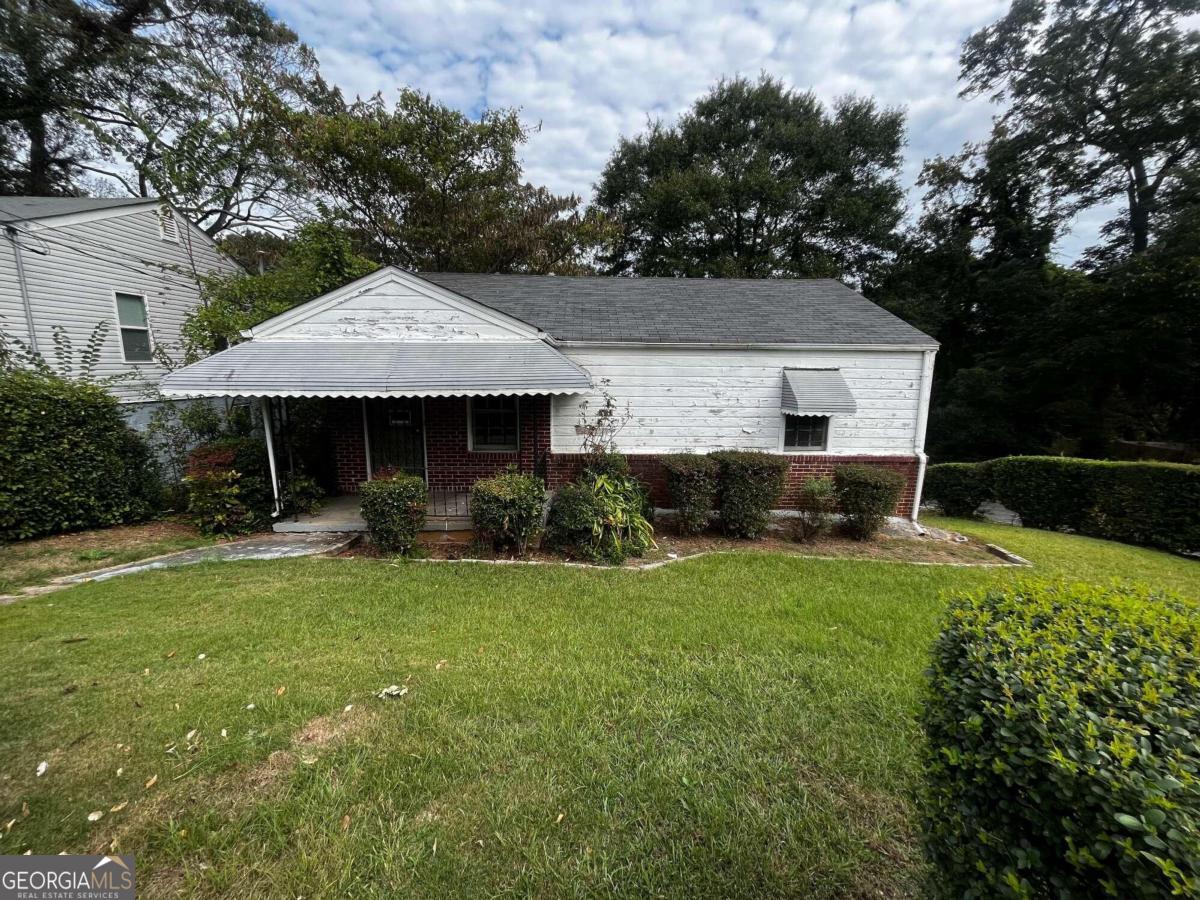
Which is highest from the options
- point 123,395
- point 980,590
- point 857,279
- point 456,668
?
point 857,279

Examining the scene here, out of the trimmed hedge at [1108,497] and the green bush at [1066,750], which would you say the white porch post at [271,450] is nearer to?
the green bush at [1066,750]

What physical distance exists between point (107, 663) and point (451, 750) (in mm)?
3368

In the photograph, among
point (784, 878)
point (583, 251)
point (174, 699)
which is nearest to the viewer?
point (784, 878)

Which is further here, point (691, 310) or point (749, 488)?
point (691, 310)

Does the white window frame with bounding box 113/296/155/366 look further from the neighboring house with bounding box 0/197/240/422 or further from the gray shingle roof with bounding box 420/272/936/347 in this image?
the gray shingle roof with bounding box 420/272/936/347

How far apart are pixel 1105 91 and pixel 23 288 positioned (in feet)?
117

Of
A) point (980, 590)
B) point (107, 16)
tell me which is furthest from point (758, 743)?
point (107, 16)

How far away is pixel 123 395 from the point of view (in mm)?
11555

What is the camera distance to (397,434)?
9.57m

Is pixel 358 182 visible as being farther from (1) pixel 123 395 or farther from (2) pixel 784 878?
(2) pixel 784 878

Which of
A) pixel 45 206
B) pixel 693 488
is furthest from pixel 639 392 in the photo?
pixel 45 206

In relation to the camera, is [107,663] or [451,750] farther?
[107,663]

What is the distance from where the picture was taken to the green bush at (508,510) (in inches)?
263

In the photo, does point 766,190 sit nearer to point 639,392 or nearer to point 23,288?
point 639,392
